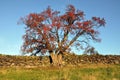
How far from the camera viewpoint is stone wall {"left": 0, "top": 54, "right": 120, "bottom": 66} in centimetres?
5019

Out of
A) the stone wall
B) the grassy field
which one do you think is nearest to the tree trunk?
the stone wall

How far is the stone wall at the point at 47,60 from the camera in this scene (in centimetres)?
5019

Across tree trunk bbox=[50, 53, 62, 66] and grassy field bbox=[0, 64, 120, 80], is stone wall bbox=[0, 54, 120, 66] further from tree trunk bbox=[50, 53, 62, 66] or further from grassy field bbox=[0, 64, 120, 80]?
grassy field bbox=[0, 64, 120, 80]

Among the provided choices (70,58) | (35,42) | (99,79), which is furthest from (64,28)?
(99,79)

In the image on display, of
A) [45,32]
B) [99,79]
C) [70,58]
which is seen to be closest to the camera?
[99,79]

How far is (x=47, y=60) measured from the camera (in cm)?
5147

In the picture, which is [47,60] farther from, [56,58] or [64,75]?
[64,75]

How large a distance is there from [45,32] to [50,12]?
3984 mm

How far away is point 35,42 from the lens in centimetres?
4238

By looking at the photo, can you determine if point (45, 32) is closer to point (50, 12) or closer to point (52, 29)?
point (52, 29)

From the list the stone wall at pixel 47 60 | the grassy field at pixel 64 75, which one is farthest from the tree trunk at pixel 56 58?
the grassy field at pixel 64 75

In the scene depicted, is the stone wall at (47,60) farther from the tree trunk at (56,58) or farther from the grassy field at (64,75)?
the grassy field at (64,75)

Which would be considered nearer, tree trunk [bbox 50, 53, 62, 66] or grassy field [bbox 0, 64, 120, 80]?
grassy field [bbox 0, 64, 120, 80]

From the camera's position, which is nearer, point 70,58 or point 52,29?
point 52,29
